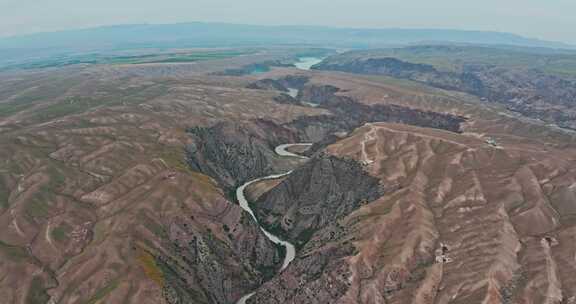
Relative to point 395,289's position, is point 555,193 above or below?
above

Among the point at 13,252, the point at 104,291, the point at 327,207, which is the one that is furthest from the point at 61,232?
the point at 327,207

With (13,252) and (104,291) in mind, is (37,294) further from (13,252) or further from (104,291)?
(13,252)

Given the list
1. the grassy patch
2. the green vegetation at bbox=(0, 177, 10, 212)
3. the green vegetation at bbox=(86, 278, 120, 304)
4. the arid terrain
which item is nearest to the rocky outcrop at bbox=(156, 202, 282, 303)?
the arid terrain

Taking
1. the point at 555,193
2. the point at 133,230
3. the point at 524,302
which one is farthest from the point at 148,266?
the point at 555,193

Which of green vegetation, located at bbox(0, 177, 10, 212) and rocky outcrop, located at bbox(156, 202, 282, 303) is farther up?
green vegetation, located at bbox(0, 177, 10, 212)

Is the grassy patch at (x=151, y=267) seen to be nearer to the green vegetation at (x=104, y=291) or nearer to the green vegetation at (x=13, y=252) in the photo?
the green vegetation at (x=104, y=291)

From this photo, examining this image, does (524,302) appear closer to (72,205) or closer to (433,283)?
(433,283)

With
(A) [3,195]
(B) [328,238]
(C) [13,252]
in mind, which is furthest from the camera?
(A) [3,195]

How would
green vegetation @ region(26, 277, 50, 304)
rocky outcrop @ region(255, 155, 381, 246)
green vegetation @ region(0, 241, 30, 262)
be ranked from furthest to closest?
rocky outcrop @ region(255, 155, 381, 246), green vegetation @ region(0, 241, 30, 262), green vegetation @ region(26, 277, 50, 304)

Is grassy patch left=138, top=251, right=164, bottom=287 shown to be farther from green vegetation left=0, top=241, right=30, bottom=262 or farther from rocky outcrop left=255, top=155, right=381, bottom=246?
rocky outcrop left=255, top=155, right=381, bottom=246

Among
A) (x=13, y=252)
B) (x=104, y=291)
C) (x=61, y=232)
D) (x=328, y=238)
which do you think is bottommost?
(x=104, y=291)

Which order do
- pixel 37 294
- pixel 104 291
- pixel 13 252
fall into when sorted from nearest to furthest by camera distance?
pixel 104 291 < pixel 37 294 < pixel 13 252
